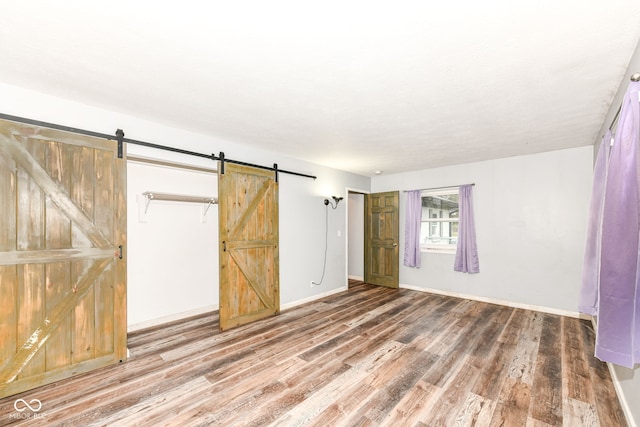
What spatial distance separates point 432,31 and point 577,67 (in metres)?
1.31

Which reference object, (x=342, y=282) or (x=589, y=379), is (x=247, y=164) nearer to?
(x=342, y=282)

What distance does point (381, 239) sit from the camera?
6.30 metres

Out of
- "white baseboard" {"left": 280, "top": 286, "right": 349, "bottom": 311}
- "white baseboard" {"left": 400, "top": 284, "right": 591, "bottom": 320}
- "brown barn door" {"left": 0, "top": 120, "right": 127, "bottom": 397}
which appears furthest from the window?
"brown barn door" {"left": 0, "top": 120, "right": 127, "bottom": 397}

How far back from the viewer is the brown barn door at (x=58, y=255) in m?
2.26

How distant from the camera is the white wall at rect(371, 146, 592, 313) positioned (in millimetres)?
4199

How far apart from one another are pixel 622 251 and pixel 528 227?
136 inches

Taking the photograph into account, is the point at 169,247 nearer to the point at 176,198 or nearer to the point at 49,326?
the point at 176,198

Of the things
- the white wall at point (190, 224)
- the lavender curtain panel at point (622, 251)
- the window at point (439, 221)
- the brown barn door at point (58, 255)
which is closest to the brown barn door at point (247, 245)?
the white wall at point (190, 224)

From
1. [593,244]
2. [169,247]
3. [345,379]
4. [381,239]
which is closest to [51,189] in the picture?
[169,247]

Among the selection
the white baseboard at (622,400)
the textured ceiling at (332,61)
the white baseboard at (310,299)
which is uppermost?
the textured ceiling at (332,61)

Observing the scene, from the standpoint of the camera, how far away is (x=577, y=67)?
80.8 inches

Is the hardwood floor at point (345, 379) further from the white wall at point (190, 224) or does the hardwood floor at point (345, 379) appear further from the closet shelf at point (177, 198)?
the closet shelf at point (177, 198)

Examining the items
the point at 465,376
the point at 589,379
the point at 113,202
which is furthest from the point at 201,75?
the point at 589,379

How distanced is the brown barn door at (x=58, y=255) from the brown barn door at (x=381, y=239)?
193 inches
